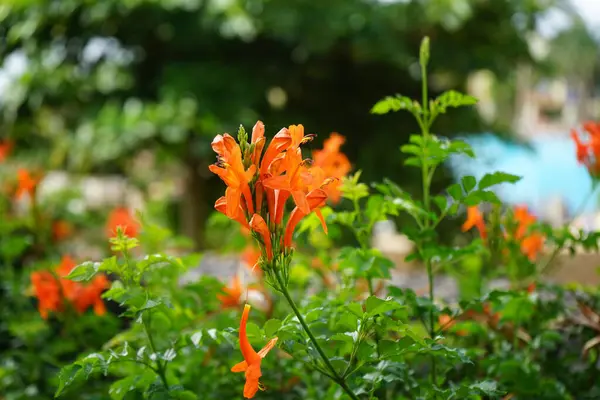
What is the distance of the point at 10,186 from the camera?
3215 mm

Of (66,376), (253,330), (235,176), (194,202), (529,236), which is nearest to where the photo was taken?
(235,176)

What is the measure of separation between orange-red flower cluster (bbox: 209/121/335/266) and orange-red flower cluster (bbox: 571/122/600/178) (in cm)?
79

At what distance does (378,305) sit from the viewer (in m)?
0.88

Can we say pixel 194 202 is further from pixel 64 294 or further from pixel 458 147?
pixel 458 147

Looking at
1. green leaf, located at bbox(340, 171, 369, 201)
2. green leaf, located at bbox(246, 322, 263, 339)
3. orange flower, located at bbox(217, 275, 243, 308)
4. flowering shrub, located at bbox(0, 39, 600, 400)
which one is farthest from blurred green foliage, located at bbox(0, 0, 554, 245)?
green leaf, located at bbox(246, 322, 263, 339)

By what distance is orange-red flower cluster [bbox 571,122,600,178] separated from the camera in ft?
4.77

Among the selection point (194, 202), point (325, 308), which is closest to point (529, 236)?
point (325, 308)

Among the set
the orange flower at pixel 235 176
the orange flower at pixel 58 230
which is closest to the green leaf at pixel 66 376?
the orange flower at pixel 235 176

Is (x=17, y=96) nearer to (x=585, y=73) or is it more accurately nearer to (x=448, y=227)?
(x=448, y=227)

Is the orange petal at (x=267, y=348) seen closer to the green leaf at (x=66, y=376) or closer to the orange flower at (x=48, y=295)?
the green leaf at (x=66, y=376)

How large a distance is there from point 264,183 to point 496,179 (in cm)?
43

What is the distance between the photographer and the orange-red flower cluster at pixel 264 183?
80 cm

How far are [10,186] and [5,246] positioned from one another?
1.48 metres

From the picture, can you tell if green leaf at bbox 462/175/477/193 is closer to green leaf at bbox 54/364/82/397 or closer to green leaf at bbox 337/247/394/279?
green leaf at bbox 337/247/394/279
